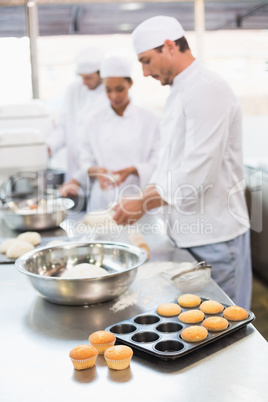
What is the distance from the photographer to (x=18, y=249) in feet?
5.95

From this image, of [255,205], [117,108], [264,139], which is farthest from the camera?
[264,139]

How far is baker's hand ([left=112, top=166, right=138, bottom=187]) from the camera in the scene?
9.38 ft

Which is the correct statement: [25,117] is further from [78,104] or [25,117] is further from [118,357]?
[78,104]

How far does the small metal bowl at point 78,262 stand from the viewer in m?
1.26

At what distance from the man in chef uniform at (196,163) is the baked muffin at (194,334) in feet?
2.80

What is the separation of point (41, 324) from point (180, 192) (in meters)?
0.85

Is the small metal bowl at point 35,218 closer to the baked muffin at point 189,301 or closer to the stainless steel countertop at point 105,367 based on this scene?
the stainless steel countertop at point 105,367

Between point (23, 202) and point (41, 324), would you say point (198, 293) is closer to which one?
point (41, 324)

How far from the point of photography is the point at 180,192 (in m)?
1.88

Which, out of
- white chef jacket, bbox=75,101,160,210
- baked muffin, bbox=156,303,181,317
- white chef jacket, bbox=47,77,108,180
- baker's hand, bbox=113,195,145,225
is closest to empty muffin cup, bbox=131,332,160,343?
baked muffin, bbox=156,303,181,317

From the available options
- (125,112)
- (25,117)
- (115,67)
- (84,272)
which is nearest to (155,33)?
(25,117)

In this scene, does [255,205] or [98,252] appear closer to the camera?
[98,252]

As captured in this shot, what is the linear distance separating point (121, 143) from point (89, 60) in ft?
2.10

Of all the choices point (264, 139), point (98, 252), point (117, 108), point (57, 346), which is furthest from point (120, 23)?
point (57, 346)
